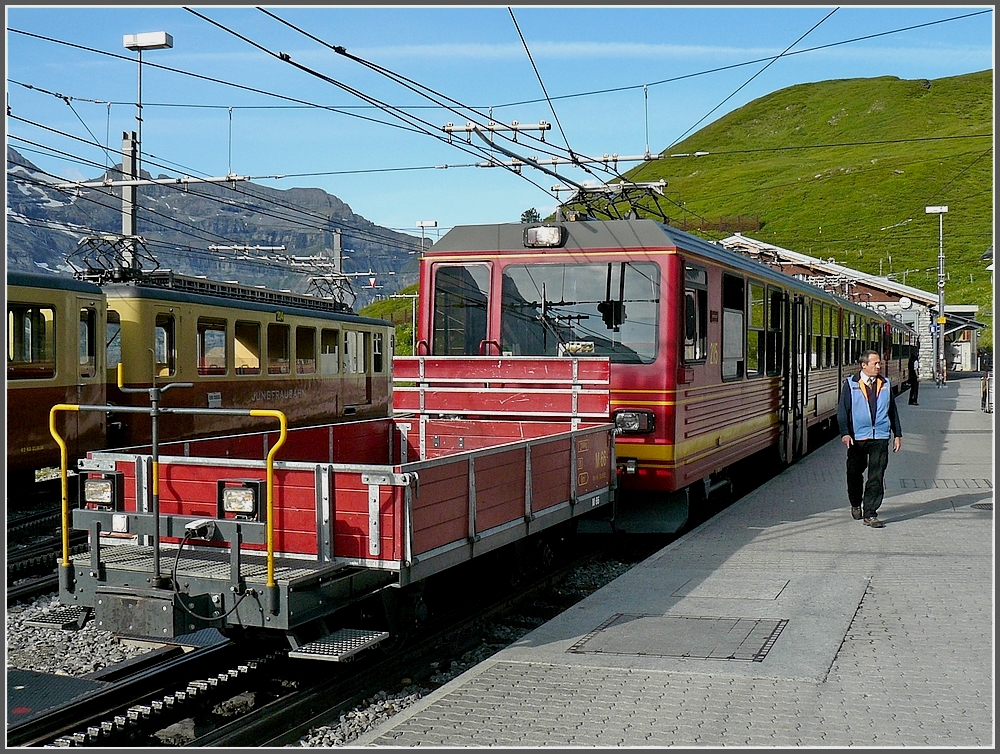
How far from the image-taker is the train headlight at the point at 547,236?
34.9 ft

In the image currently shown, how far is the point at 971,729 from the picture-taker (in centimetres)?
508

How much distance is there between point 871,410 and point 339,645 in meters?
7.42

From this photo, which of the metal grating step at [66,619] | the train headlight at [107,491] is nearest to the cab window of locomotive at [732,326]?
the train headlight at [107,491]

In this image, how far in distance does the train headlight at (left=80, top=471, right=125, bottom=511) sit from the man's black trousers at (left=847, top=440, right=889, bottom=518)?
7.77 meters

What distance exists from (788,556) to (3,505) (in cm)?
658

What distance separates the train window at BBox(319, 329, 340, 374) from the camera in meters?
20.8

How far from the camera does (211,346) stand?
16859 millimetres

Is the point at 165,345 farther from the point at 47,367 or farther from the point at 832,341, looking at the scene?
the point at 832,341

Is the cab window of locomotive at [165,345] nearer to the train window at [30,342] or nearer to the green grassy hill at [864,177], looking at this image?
the train window at [30,342]

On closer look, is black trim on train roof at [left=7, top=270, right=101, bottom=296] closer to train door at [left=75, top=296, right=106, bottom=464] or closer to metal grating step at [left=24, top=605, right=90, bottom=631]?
train door at [left=75, top=296, right=106, bottom=464]

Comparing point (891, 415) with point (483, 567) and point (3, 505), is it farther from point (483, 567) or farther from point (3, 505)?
point (3, 505)

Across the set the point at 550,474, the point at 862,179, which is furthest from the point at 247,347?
the point at 862,179

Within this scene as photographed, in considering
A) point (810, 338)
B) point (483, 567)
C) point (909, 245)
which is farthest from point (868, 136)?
point (483, 567)

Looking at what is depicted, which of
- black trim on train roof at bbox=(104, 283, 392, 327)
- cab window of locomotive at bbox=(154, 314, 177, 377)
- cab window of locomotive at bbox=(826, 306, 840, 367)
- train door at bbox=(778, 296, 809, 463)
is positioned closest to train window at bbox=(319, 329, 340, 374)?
black trim on train roof at bbox=(104, 283, 392, 327)
